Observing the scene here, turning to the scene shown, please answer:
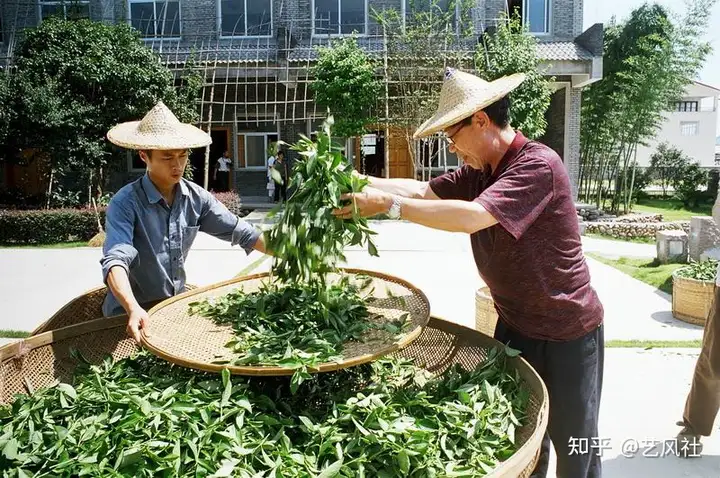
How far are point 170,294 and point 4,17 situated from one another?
1653cm

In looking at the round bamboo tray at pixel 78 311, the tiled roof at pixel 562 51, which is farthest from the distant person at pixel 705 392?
the tiled roof at pixel 562 51

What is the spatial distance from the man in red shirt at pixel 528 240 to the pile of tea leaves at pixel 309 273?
0.39 feet

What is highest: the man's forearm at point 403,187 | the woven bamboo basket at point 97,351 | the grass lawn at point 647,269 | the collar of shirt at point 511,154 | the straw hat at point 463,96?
the straw hat at point 463,96

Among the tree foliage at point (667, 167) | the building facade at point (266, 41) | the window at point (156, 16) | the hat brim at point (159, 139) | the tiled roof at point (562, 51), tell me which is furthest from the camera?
the tree foliage at point (667, 167)

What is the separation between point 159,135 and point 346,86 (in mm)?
10355

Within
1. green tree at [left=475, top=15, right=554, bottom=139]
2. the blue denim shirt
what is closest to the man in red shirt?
the blue denim shirt

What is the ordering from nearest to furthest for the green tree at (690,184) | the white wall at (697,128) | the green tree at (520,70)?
the green tree at (520,70) < the green tree at (690,184) < the white wall at (697,128)

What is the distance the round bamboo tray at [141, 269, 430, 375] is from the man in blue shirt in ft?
0.84

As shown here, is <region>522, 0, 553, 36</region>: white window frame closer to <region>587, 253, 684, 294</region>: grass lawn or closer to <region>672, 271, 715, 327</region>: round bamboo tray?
<region>587, 253, 684, 294</region>: grass lawn

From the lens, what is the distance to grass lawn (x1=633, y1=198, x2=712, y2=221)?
16906 mm

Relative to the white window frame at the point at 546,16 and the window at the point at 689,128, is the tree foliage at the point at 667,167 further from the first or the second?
the window at the point at 689,128

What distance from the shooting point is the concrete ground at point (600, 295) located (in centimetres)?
345

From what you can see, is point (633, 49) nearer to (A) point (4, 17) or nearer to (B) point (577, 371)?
(A) point (4, 17)

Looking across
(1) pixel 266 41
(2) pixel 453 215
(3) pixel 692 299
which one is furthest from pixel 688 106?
(2) pixel 453 215
